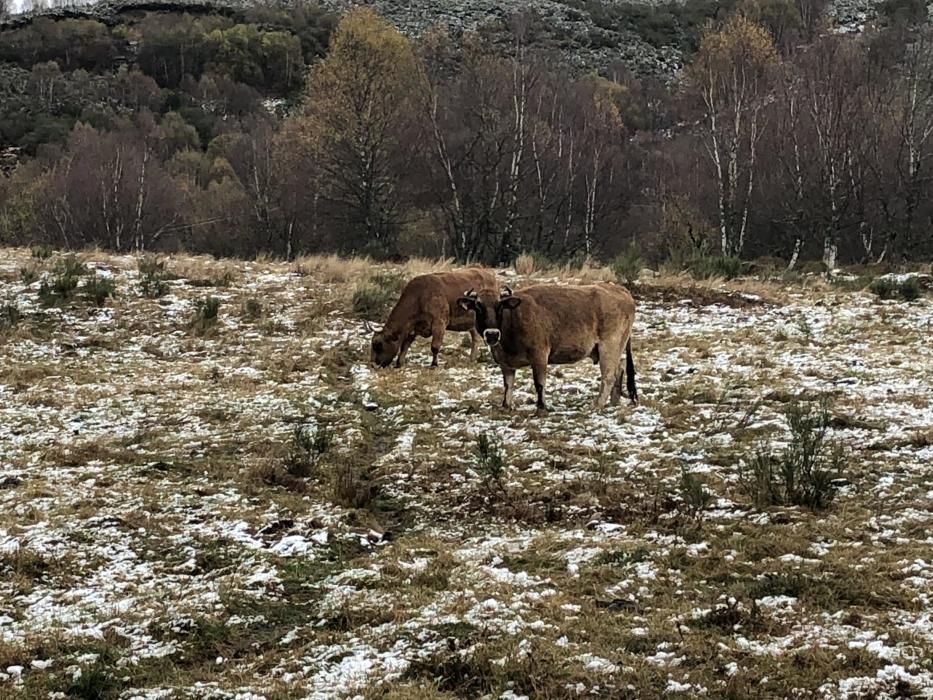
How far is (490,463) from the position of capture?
26.6ft

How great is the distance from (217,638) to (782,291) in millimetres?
17658

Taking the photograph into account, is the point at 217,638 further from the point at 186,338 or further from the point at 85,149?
the point at 85,149

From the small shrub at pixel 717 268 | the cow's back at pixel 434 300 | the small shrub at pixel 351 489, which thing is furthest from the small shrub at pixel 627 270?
the small shrub at pixel 351 489

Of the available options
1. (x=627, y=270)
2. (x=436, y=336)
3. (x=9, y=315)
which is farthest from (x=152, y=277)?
(x=627, y=270)

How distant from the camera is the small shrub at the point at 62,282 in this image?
17.5 meters

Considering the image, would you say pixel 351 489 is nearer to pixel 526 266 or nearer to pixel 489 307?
pixel 489 307

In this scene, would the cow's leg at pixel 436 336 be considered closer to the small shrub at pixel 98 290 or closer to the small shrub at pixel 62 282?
the small shrub at pixel 98 290

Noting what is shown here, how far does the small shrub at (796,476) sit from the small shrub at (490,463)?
84.5 inches

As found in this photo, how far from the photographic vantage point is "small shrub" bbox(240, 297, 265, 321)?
17180 millimetres

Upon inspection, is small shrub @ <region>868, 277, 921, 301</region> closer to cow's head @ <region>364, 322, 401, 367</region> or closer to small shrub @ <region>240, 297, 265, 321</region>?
cow's head @ <region>364, 322, 401, 367</region>

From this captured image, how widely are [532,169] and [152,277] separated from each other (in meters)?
24.2

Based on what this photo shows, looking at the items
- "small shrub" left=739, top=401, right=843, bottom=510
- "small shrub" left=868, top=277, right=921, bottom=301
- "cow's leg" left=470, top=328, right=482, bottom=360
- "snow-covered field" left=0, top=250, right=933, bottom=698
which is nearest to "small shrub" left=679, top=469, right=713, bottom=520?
"snow-covered field" left=0, top=250, right=933, bottom=698

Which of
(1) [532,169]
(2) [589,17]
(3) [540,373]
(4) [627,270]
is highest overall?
(2) [589,17]

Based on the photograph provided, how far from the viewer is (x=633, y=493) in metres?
7.63
